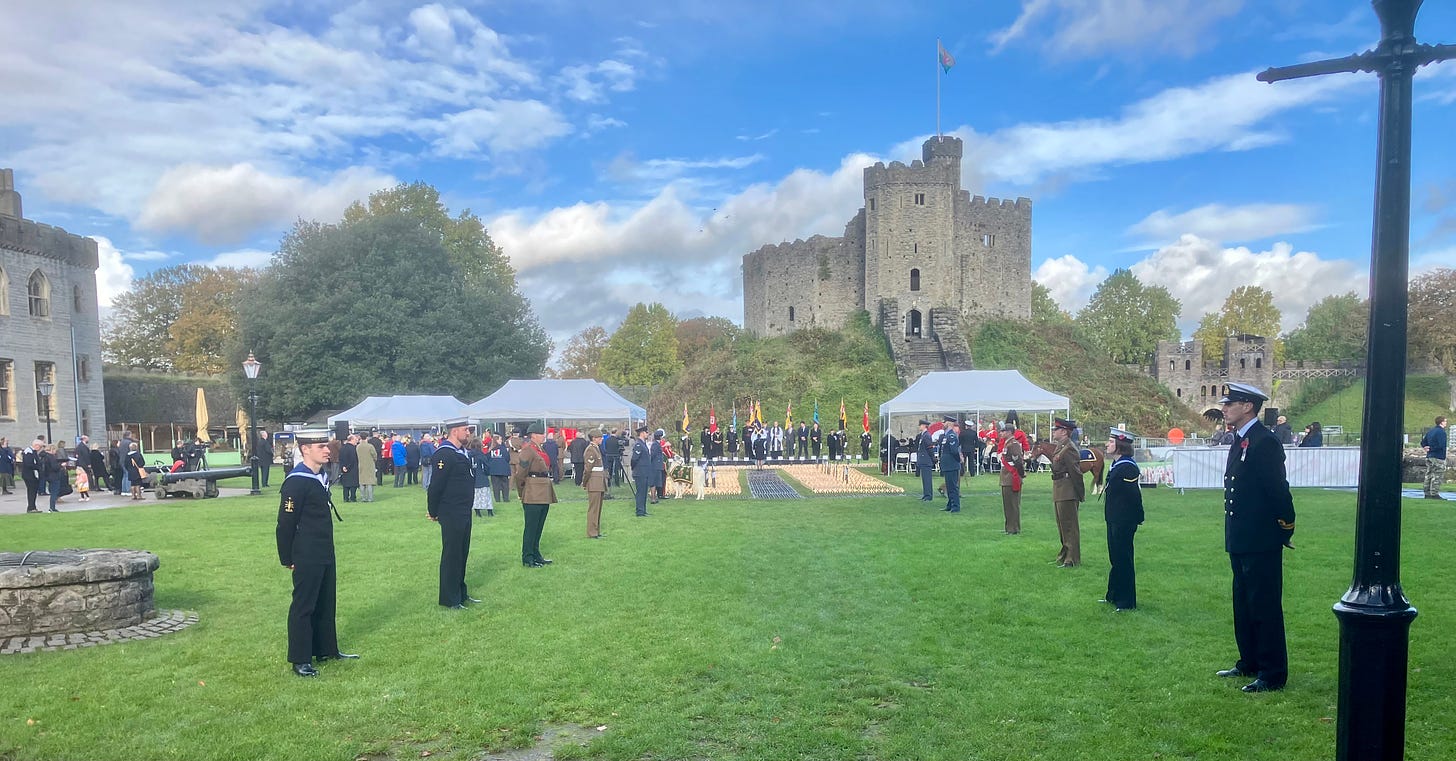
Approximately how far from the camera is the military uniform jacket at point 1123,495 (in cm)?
840

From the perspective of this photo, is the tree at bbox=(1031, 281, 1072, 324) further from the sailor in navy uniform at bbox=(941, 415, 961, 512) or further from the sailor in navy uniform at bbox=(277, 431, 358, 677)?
the sailor in navy uniform at bbox=(277, 431, 358, 677)

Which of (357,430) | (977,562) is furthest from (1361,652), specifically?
(357,430)

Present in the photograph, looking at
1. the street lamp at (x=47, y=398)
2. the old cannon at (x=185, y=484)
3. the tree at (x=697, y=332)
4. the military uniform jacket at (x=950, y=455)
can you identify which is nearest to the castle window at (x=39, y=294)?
the street lamp at (x=47, y=398)

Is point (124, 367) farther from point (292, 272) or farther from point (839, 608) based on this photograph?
point (839, 608)

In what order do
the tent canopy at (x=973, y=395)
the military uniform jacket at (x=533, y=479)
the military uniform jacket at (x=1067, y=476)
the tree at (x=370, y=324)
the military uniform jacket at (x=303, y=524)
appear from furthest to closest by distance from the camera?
the tree at (x=370, y=324) → the tent canopy at (x=973, y=395) → the military uniform jacket at (x=533, y=479) → the military uniform jacket at (x=1067, y=476) → the military uniform jacket at (x=303, y=524)

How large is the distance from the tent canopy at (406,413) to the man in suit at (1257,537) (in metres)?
24.5

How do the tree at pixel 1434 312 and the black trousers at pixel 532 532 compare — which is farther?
the tree at pixel 1434 312

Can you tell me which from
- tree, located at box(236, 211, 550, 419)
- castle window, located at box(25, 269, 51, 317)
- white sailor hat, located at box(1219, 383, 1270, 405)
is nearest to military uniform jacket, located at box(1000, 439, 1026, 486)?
white sailor hat, located at box(1219, 383, 1270, 405)

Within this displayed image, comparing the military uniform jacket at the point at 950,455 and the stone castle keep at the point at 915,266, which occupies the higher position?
the stone castle keep at the point at 915,266

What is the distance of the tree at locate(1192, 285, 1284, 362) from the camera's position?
79.8 meters

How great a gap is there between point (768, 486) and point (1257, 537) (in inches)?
716

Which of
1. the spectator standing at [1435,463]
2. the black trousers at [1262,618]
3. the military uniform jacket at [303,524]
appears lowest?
the spectator standing at [1435,463]

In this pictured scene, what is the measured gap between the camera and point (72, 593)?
7.73 m

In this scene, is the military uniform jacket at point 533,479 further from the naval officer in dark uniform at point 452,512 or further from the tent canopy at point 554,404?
the tent canopy at point 554,404
